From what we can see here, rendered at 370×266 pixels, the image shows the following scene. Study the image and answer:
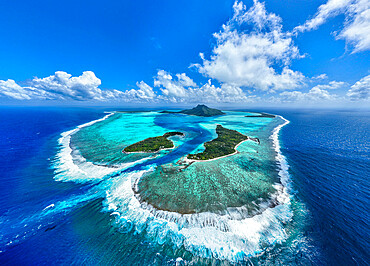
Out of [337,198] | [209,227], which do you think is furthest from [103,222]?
[337,198]

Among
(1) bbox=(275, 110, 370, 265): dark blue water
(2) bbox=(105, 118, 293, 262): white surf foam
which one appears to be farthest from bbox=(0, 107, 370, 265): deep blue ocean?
(2) bbox=(105, 118, 293, 262): white surf foam

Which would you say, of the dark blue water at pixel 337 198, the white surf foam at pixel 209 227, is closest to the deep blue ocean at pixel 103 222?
the dark blue water at pixel 337 198

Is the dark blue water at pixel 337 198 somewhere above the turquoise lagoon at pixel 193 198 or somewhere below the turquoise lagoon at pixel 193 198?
above

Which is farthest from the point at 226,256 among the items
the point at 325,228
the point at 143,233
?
the point at 325,228

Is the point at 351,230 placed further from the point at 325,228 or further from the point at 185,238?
the point at 185,238

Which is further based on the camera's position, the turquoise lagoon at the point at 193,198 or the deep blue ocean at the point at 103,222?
the turquoise lagoon at the point at 193,198

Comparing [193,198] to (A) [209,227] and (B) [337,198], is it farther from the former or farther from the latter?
(B) [337,198]

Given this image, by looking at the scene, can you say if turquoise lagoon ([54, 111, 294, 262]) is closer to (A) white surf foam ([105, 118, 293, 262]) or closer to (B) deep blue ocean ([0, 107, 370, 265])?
(A) white surf foam ([105, 118, 293, 262])

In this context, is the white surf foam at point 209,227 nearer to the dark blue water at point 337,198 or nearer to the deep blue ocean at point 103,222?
the deep blue ocean at point 103,222
